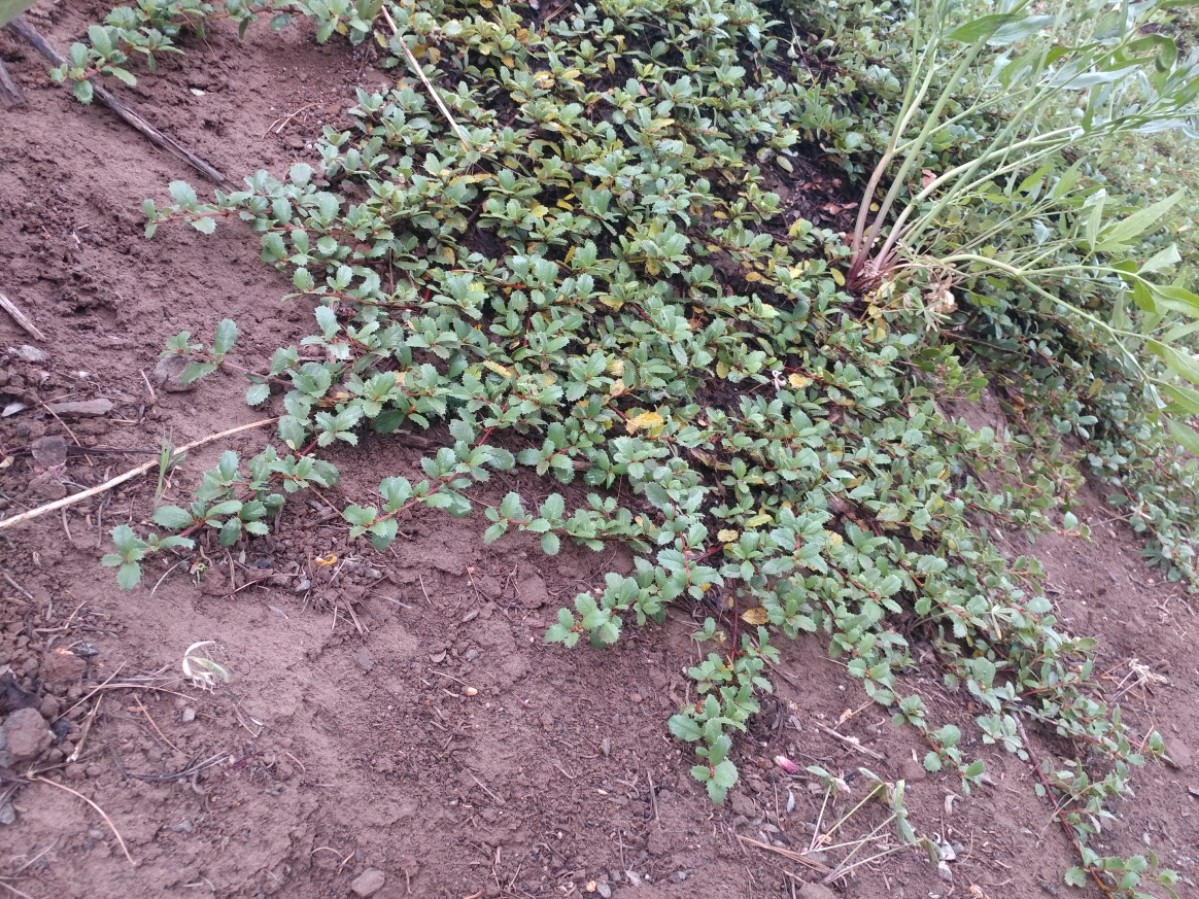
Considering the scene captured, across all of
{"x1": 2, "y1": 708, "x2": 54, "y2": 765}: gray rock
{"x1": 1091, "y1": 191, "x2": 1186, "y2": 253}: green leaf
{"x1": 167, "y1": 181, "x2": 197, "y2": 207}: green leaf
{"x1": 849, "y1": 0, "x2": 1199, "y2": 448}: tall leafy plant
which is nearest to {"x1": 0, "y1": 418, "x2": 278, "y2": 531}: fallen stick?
{"x1": 2, "y1": 708, "x2": 54, "y2": 765}: gray rock

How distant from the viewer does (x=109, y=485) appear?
5.57 feet

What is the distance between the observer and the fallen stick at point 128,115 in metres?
2.20

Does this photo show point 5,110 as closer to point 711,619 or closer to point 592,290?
point 592,290

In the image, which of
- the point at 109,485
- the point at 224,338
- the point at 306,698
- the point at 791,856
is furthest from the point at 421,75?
the point at 791,856

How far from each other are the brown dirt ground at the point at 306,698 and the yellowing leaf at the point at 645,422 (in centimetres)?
30

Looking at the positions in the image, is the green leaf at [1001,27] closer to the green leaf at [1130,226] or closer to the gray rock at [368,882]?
the green leaf at [1130,226]

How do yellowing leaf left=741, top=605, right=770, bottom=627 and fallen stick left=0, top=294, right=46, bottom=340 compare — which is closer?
fallen stick left=0, top=294, right=46, bottom=340

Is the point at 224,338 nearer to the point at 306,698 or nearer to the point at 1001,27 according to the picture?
the point at 306,698

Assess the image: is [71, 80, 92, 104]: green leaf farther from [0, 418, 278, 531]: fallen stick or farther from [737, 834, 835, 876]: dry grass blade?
[737, 834, 835, 876]: dry grass blade

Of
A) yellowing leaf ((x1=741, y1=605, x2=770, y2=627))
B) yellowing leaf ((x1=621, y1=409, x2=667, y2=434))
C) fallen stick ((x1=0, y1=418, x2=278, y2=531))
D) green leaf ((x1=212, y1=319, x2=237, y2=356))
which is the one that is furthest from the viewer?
yellowing leaf ((x1=621, y1=409, x2=667, y2=434))

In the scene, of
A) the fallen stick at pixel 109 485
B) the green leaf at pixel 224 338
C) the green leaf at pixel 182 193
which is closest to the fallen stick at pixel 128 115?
the green leaf at pixel 182 193

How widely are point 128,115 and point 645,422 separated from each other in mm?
1691

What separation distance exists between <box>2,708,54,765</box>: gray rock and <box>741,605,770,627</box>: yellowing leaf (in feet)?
4.88

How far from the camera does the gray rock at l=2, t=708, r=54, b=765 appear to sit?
4.33 feet
